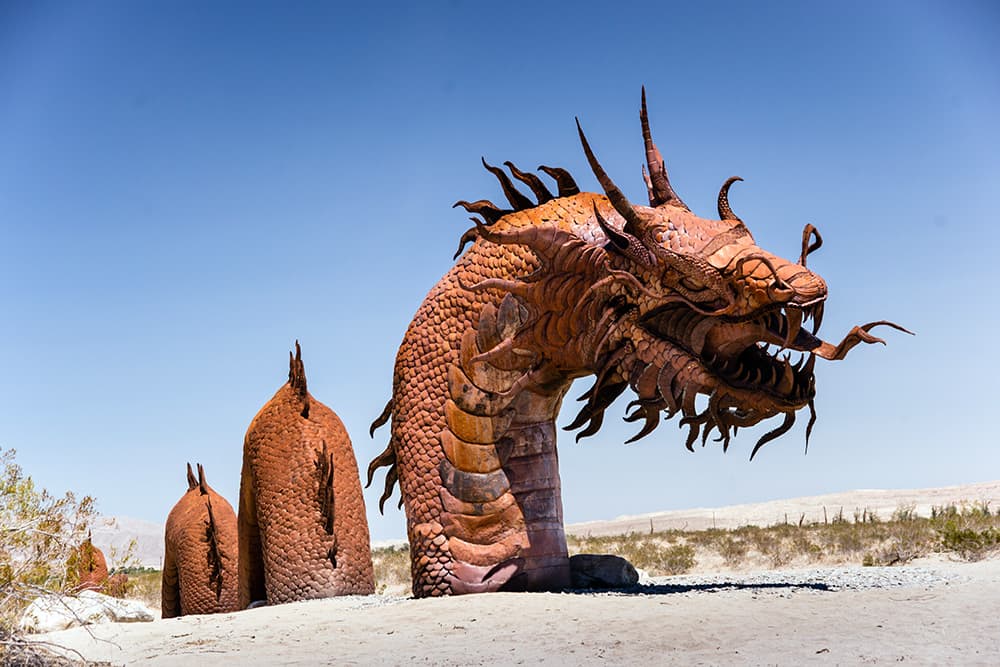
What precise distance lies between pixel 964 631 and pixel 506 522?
346 cm

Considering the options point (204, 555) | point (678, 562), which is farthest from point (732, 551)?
point (204, 555)

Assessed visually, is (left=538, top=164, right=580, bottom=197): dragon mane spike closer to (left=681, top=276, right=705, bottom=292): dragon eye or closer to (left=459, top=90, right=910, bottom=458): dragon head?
(left=459, top=90, right=910, bottom=458): dragon head

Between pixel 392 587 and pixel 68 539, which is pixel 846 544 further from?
pixel 68 539

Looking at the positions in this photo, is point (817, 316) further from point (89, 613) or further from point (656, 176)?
point (89, 613)

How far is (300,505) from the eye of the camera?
923 centimetres

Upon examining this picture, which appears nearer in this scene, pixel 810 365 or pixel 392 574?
pixel 810 365

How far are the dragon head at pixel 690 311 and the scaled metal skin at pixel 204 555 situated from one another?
5.55m

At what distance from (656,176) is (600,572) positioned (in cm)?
315

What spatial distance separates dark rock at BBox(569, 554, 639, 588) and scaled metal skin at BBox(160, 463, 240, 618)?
451 centimetres

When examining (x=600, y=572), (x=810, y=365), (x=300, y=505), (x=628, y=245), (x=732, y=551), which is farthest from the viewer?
(x=732, y=551)

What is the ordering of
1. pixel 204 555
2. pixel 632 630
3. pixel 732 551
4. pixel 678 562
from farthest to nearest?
pixel 732 551, pixel 678 562, pixel 204 555, pixel 632 630

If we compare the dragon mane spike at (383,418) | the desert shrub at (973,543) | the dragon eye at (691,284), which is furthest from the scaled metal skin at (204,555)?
the desert shrub at (973,543)

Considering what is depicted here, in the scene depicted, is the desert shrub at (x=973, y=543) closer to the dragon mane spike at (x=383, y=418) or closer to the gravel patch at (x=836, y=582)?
the gravel patch at (x=836, y=582)

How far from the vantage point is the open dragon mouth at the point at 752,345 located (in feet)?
22.3
